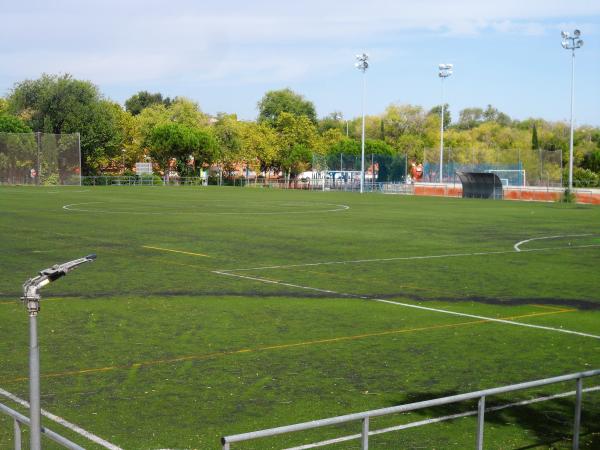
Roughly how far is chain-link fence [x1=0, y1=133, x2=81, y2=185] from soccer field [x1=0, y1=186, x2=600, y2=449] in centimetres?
5761

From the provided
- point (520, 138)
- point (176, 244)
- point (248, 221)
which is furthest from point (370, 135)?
point (176, 244)

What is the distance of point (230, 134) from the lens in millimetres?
123625

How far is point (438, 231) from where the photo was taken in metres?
37.9

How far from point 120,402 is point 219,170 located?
12385 cm

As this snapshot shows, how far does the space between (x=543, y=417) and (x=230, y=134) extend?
377 ft

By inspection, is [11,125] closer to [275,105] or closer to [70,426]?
[275,105]

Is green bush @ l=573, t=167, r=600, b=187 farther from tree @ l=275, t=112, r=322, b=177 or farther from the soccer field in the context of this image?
the soccer field

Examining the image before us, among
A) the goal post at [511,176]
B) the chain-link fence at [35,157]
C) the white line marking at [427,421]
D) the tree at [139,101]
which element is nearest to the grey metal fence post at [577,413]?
the white line marking at [427,421]

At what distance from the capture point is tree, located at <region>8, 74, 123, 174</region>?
348ft

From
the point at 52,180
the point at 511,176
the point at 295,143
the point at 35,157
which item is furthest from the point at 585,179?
the point at 35,157

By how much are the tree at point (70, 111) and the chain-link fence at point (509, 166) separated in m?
43.7

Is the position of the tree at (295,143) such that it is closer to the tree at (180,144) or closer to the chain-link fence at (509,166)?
the tree at (180,144)

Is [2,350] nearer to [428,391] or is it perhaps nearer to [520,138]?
[428,391]

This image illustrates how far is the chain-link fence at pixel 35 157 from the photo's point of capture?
87812 mm
